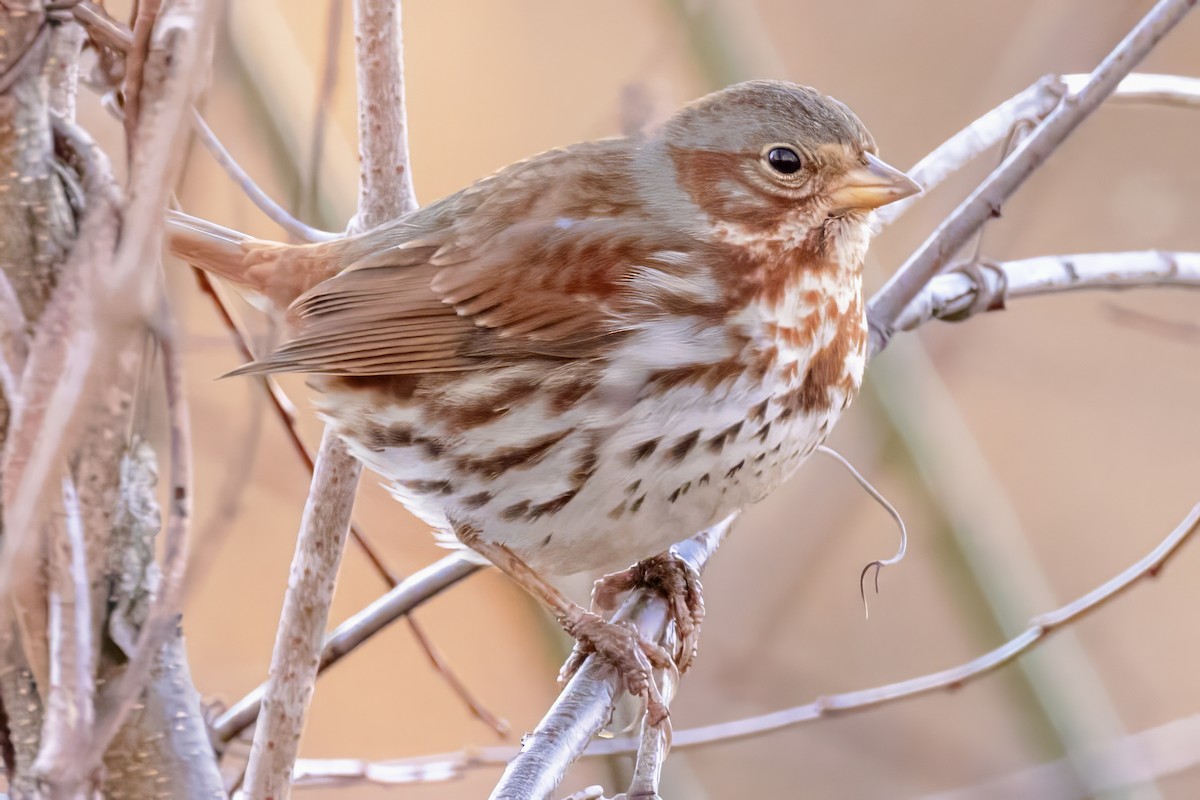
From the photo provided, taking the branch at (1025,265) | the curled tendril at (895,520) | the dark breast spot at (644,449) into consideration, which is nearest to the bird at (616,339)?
the dark breast spot at (644,449)

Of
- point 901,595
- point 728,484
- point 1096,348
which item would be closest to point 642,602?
point 728,484

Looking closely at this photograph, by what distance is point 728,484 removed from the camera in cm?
248

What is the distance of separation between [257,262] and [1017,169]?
1660 mm

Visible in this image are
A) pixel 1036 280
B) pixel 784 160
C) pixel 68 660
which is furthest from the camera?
pixel 1036 280

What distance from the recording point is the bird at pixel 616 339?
2.46 metres

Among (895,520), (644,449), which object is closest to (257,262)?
(644,449)

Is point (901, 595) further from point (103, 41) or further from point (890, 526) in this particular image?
point (103, 41)

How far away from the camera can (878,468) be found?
143 inches

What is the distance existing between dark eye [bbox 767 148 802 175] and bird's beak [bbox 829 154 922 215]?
89mm

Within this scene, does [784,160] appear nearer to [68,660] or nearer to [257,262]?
[257,262]

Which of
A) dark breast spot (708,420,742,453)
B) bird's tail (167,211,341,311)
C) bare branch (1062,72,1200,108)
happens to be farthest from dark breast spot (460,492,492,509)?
bare branch (1062,72,1200,108)

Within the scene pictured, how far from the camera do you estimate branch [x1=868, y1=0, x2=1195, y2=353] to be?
2.64m

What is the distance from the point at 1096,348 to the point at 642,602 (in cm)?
436

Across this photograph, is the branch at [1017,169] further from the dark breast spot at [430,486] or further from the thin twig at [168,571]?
the thin twig at [168,571]
